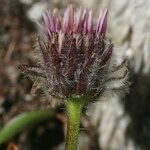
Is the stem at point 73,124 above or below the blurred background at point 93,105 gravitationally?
below

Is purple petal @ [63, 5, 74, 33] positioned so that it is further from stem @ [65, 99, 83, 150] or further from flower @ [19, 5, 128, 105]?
stem @ [65, 99, 83, 150]

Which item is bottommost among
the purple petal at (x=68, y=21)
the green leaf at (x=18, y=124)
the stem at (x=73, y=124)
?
the stem at (x=73, y=124)

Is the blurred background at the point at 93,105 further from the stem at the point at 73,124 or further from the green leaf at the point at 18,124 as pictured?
the stem at the point at 73,124

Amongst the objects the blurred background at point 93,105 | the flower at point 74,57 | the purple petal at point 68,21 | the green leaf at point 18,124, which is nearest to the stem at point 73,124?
Answer: the flower at point 74,57

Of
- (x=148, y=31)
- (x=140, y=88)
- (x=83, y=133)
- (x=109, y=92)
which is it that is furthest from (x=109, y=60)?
(x=83, y=133)

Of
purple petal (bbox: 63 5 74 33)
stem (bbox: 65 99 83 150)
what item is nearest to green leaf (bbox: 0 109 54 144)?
stem (bbox: 65 99 83 150)

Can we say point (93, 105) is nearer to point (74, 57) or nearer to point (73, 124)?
point (73, 124)

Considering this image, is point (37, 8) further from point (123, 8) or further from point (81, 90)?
point (81, 90)

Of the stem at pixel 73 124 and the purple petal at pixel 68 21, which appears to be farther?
the stem at pixel 73 124
